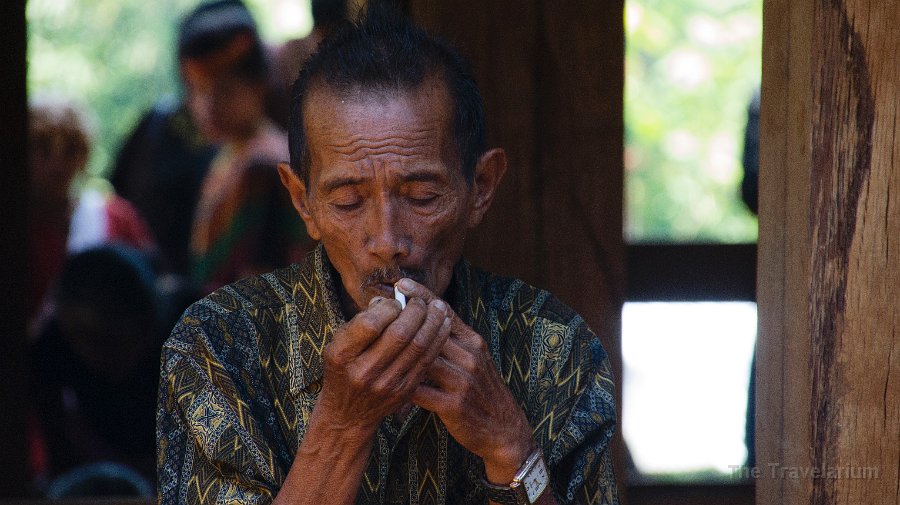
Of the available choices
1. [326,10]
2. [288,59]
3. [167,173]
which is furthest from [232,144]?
[326,10]

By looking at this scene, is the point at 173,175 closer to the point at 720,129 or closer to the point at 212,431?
the point at 212,431

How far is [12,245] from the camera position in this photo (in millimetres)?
5121

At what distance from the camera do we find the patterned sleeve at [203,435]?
8.32 ft

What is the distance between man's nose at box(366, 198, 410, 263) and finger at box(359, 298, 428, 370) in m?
0.29

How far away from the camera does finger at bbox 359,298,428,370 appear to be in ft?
7.41

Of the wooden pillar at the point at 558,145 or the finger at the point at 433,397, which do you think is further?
the wooden pillar at the point at 558,145

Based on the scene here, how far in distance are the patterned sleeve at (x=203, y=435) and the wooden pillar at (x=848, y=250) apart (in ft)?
3.84

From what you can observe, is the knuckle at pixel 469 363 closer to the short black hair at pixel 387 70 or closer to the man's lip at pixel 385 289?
the man's lip at pixel 385 289

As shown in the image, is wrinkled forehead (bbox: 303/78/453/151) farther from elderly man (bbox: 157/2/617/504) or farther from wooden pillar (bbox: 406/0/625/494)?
wooden pillar (bbox: 406/0/625/494)

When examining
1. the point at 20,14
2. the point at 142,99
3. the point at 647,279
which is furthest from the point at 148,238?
the point at 647,279

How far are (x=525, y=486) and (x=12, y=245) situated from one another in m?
3.43

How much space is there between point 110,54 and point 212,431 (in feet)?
15.7

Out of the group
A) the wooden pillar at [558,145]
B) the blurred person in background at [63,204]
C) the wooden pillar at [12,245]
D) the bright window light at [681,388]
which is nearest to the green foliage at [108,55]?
the blurred person in background at [63,204]

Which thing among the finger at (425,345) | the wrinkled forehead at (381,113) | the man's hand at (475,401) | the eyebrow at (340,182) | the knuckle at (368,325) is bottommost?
the man's hand at (475,401)
